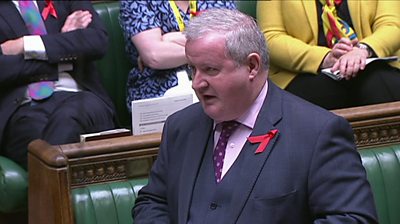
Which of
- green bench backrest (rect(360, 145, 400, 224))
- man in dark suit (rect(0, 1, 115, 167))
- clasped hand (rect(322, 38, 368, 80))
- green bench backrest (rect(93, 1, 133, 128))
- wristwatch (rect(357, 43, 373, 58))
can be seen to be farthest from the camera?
green bench backrest (rect(93, 1, 133, 128))

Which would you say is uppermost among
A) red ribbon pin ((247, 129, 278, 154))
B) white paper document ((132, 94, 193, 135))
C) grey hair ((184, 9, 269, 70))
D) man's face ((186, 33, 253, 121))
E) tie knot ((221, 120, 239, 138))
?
grey hair ((184, 9, 269, 70))

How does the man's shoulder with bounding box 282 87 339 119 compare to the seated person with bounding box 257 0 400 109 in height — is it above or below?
above

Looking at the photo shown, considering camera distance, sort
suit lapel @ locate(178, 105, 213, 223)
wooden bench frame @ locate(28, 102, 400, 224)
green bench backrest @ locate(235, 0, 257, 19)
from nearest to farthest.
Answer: suit lapel @ locate(178, 105, 213, 223) → wooden bench frame @ locate(28, 102, 400, 224) → green bench backrest @ locate(235, 0, 257, 19)

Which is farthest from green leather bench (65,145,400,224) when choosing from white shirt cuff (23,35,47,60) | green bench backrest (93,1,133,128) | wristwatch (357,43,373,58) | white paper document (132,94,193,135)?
green bench backrest (93,1,133,128)

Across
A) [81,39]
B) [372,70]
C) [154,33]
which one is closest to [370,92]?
[372,70]

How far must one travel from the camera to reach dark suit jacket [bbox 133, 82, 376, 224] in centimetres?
219

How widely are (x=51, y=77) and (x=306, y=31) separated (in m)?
1.03

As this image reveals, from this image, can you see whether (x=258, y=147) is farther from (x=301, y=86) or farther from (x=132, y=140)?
(x=301, y=86)

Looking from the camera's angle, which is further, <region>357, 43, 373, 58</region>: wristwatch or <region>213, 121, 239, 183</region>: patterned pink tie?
<region>357, 43, 373, 58</region>: wristwatch

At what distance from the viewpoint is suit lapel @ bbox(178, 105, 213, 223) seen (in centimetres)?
235

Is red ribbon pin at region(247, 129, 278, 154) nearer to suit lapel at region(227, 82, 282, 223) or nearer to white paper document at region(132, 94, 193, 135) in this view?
suit lapel at region(227, 82, 282, 223)

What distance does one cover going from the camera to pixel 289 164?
2.23 meters

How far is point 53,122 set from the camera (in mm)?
3420

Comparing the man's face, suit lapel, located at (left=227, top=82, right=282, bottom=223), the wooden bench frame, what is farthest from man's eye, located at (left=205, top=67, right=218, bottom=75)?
the wooden bench frame
